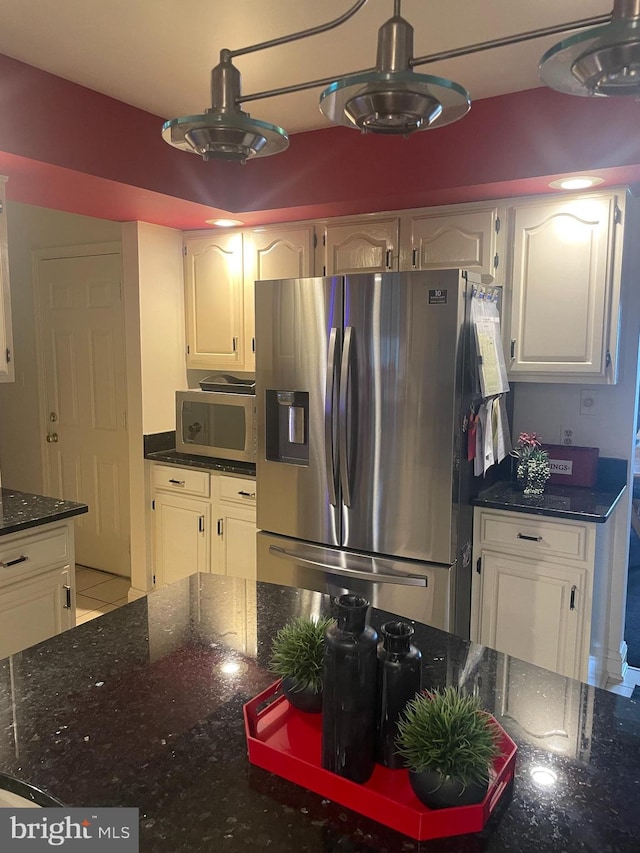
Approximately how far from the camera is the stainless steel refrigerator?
8.22 ft

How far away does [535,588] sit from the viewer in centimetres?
267

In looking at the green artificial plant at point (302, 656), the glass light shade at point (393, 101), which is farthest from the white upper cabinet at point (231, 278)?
the green artificial plant at point (302, 656)

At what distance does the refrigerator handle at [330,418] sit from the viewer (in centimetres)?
270

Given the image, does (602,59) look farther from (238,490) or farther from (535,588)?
(238,490)

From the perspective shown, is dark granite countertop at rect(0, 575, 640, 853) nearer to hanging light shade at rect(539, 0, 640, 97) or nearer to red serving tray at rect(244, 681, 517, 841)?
red serving tray at rect(244, 681, 517, 841)

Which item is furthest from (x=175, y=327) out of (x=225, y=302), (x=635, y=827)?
(x=635, y=827)

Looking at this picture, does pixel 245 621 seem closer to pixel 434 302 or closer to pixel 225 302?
pixel 434 302

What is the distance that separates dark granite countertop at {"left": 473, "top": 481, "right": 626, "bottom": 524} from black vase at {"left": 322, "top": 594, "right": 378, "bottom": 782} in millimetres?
1819

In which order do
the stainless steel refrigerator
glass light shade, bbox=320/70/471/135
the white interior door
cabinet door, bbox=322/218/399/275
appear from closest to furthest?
1. glass light shade, bbox=320/70/471/135
2. the stainless steel refrigerator
3. cabinet door, bbox=322/218/399/275
4. the white interior door

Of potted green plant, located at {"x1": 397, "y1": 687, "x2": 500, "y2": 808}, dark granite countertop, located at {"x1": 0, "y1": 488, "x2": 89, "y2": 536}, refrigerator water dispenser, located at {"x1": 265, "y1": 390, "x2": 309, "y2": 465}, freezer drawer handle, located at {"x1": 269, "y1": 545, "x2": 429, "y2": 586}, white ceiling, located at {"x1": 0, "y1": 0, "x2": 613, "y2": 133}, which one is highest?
white ceiling, located at {"x1": 0, "y1": 0, "x2": 613, "y2": 133}

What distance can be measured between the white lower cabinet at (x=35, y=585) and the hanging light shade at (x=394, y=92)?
1912 mm

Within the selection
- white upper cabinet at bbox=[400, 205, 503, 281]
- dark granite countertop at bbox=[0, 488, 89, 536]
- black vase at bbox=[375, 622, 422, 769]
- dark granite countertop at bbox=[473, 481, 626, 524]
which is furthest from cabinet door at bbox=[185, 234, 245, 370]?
→ black vase at bbox=[375, 622, 422, 769]

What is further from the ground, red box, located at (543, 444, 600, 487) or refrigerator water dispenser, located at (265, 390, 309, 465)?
refrigerator water dispenser, located at (265, 390, 309, 465)

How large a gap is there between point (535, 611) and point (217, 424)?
1.83m
